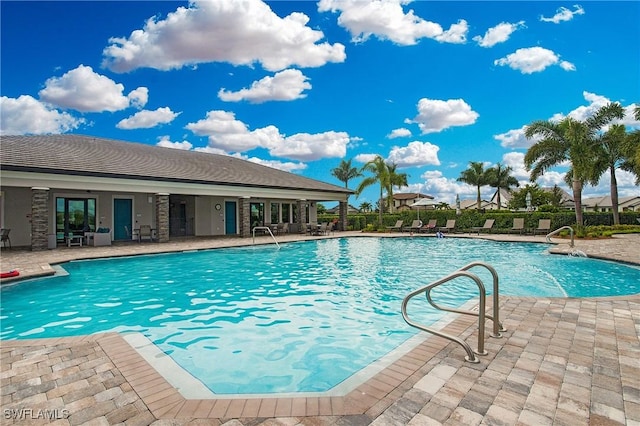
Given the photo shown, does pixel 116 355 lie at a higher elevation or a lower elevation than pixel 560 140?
lower

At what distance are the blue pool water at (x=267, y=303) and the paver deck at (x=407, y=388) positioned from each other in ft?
3.24

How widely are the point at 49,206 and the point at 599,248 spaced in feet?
82.0

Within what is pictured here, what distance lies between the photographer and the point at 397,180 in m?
35.8

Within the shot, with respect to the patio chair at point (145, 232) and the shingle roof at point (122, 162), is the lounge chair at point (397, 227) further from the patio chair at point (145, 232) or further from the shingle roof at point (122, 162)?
the patio chair at point (145, 232)

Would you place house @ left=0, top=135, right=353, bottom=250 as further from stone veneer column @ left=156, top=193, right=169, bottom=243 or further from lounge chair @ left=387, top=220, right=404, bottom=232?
lounge chair @ left=387, top=220, right=404, bottom=232

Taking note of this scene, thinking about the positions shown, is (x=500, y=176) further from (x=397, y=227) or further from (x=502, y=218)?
(x=397, y=227)

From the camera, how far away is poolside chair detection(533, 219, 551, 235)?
72.7ft

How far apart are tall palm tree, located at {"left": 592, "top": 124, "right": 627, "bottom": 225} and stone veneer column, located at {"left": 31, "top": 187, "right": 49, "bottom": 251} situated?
1235 inches

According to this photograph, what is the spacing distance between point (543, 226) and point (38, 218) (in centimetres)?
2700

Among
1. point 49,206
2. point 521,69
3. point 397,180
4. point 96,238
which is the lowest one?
point 96,238

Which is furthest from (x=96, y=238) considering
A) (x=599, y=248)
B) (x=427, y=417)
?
(x=599, y=248)

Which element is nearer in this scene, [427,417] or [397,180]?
[427,417]

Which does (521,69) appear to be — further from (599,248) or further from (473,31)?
(599,248)

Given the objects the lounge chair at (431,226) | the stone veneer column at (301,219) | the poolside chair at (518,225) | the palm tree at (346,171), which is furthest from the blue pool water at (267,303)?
the palm tree at (346,171)
